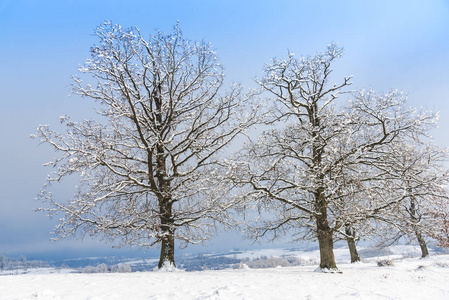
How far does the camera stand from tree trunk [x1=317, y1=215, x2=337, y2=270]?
13.3 m

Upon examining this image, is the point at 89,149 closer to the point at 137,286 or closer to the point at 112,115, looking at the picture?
the point at 112,115

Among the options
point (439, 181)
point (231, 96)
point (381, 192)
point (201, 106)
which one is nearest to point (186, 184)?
point (201, 106)

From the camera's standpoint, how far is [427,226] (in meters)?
13.4

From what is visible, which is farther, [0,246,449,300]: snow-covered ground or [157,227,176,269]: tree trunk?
A: [157,227,176,269]: tree trunk

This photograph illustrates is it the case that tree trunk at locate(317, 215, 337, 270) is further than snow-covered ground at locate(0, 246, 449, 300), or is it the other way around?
tree trunk at locate(317, 215, 337, 270)

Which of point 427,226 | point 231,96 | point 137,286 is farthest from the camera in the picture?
point 231,96

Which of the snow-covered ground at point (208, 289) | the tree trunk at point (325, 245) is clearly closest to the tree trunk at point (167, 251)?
the snow-covered ground at point (208, 289)

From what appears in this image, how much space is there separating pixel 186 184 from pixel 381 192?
8.83m

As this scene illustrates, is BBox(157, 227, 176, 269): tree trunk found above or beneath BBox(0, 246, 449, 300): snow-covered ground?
above

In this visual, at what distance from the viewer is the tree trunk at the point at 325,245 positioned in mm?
Answer: 13305

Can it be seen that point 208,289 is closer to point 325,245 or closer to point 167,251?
point 167,251

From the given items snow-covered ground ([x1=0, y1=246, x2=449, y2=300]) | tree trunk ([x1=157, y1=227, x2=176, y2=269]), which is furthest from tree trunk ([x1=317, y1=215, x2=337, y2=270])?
tree trunk ([x1=157, y1=227, x2=176, y2=269])

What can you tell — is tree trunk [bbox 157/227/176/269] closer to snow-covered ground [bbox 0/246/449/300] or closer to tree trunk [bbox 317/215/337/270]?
snow-covered ground [bbox 0/246/449/300]

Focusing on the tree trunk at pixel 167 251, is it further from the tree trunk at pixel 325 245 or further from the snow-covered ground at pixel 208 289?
the tree trunk at pixel 325 245
